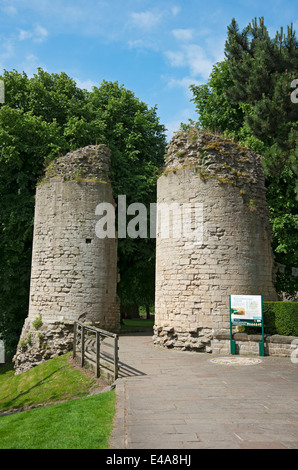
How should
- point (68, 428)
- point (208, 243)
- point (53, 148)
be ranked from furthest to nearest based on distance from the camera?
point (53, 148) < point (208, 243) < point (68, 428)

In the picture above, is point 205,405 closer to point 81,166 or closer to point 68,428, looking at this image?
point 68,428

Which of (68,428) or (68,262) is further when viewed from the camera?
(68,262)

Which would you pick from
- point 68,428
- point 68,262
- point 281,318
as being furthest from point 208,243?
point 68,428

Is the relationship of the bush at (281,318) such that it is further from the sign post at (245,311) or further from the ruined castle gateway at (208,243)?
the ruined castle gateway at (208,243)

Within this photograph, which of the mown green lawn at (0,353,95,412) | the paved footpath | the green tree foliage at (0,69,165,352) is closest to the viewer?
the paved footpath

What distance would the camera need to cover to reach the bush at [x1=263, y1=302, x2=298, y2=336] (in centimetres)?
1072

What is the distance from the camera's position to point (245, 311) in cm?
1077

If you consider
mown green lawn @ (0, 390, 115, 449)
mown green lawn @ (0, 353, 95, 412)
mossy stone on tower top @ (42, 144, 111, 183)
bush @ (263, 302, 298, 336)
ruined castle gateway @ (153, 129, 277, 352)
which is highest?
mossy stone on tower top @ (42, 144, 111, 183)

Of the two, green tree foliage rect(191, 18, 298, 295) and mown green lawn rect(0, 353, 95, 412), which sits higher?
green tree foliage rect(191, 18, 298, 295)

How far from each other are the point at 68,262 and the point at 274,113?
9.81 metres

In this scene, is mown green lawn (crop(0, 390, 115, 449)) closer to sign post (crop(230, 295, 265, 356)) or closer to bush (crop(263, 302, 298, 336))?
sign post (crop(230, 295, 265, 356))

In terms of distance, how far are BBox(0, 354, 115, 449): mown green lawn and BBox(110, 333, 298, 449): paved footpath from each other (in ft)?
0.84

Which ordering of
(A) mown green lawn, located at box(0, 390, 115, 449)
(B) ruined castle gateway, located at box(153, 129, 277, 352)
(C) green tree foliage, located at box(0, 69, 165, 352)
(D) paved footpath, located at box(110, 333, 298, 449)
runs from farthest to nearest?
1. (C) green tree foliage, located at box(0, 69, 165, 352)
2. (B) ruined castle gateway, located at box(153, 129, 277, 352)
3. (A) mown green lawn, located at box(0, 390, 115, 449)
4. (D) paved footpath, located at box(110, 333, 298, 449)

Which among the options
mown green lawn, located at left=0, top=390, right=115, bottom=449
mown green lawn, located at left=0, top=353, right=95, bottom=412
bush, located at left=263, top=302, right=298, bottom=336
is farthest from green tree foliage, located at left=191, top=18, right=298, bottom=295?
mown green lawn, located at left=0, top=390, right=115, bottom=449
